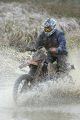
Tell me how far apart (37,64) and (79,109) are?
1.41m

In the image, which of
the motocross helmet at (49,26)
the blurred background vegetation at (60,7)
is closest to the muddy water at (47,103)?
the motocross helmet at (49,26)

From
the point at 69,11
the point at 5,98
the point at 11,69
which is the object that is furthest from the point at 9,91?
the point at 69,11

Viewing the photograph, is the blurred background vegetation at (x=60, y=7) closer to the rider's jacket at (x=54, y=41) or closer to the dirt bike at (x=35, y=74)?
the rider's jacket at (x=54, y=41)

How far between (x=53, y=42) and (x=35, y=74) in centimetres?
99

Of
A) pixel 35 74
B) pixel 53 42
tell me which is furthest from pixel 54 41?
pixel 35 74

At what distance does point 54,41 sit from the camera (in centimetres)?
1185

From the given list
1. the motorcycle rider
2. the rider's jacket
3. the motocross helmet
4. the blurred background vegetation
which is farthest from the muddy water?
the blurred background vegetation

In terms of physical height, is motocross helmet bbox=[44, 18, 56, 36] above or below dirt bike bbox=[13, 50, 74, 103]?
above

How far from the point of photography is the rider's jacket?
460 inches

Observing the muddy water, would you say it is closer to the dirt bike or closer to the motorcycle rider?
the dirt bike

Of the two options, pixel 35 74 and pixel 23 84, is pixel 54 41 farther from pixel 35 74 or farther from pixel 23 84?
pixel 23 84

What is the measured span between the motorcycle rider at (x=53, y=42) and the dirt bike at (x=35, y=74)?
22 cm

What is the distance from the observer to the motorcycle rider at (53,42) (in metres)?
11.7

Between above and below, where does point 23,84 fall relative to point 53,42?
below
